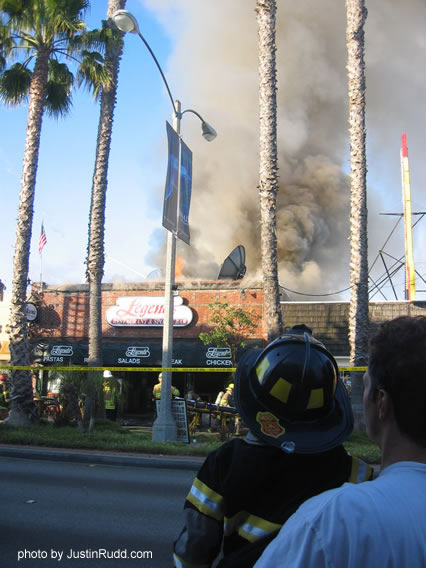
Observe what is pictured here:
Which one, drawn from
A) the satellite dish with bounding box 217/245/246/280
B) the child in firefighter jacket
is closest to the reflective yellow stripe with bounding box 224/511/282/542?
the child in firefighter jacket

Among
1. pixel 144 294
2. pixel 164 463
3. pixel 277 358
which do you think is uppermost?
pixel 144 294

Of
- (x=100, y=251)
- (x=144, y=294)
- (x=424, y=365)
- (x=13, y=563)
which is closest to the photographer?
(x=424, y=365)

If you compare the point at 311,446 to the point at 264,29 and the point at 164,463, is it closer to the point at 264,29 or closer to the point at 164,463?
the point at 164,463

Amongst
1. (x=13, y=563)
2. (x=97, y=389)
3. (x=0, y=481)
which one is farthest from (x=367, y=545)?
(x=97, y=389)

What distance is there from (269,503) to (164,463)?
25.8 ft

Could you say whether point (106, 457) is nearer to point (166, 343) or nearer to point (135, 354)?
point (166, 343)

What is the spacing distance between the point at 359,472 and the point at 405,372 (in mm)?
713

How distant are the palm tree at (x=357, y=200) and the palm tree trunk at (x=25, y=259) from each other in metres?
7.63

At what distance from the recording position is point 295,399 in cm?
167

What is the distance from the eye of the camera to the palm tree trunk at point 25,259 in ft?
41.6

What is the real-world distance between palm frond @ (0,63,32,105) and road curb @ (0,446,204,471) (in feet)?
33.6

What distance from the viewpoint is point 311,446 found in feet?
5.42

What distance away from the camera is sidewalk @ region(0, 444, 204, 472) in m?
9.09

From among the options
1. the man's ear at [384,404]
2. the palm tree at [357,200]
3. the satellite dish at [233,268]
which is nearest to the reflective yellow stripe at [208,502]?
the man's ear at [384,404]
